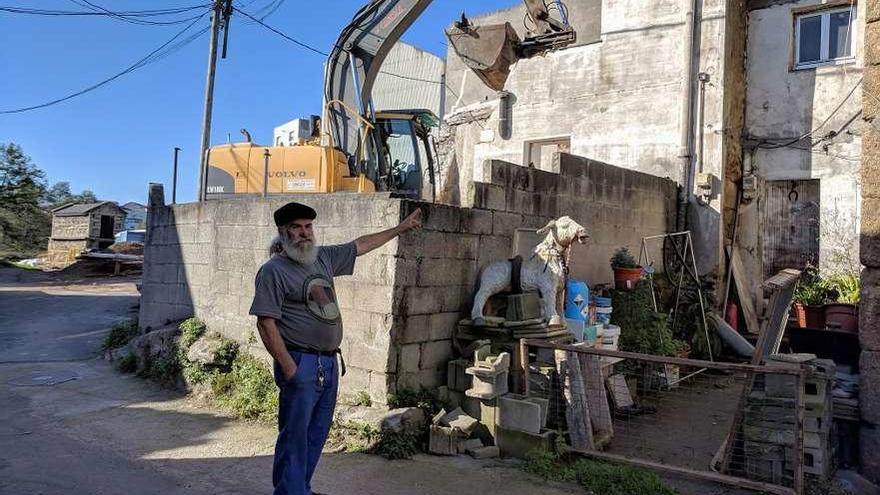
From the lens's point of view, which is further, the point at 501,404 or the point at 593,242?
the point at 593,242

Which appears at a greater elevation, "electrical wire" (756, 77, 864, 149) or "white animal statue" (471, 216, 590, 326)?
"electrical wire" (756, 77, 864, 149)

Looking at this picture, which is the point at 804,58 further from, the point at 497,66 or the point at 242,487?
the point at 242,487

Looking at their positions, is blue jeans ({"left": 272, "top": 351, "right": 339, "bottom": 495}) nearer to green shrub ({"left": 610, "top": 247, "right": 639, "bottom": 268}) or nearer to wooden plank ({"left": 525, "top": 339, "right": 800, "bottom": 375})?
wooden plank ({"left": 525, "top": 339, "right": 800, "bottom": 375})

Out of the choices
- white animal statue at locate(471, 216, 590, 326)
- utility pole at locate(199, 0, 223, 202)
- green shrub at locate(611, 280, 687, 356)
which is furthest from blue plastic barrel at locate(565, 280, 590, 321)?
utility pole at locate(199, 0, 223, 202)

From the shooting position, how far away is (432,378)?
5.27 meters

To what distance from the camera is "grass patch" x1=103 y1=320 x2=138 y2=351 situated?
8461mm

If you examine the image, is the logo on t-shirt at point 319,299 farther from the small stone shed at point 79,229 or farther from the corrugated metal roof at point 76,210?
the corrugated metal roof at point 76,210

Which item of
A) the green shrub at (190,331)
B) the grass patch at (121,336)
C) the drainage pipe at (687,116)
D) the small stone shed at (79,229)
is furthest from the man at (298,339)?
the small stone shed at (79,229)

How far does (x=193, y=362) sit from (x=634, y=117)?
827cm

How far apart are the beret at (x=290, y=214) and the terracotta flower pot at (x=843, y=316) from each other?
649 centimetres

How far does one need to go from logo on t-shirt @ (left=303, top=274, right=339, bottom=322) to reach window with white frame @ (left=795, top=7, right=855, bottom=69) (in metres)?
9.79

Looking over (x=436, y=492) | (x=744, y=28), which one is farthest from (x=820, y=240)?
(x=436, y=492)

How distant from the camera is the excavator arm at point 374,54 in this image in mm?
7820

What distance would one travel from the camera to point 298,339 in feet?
10.6
